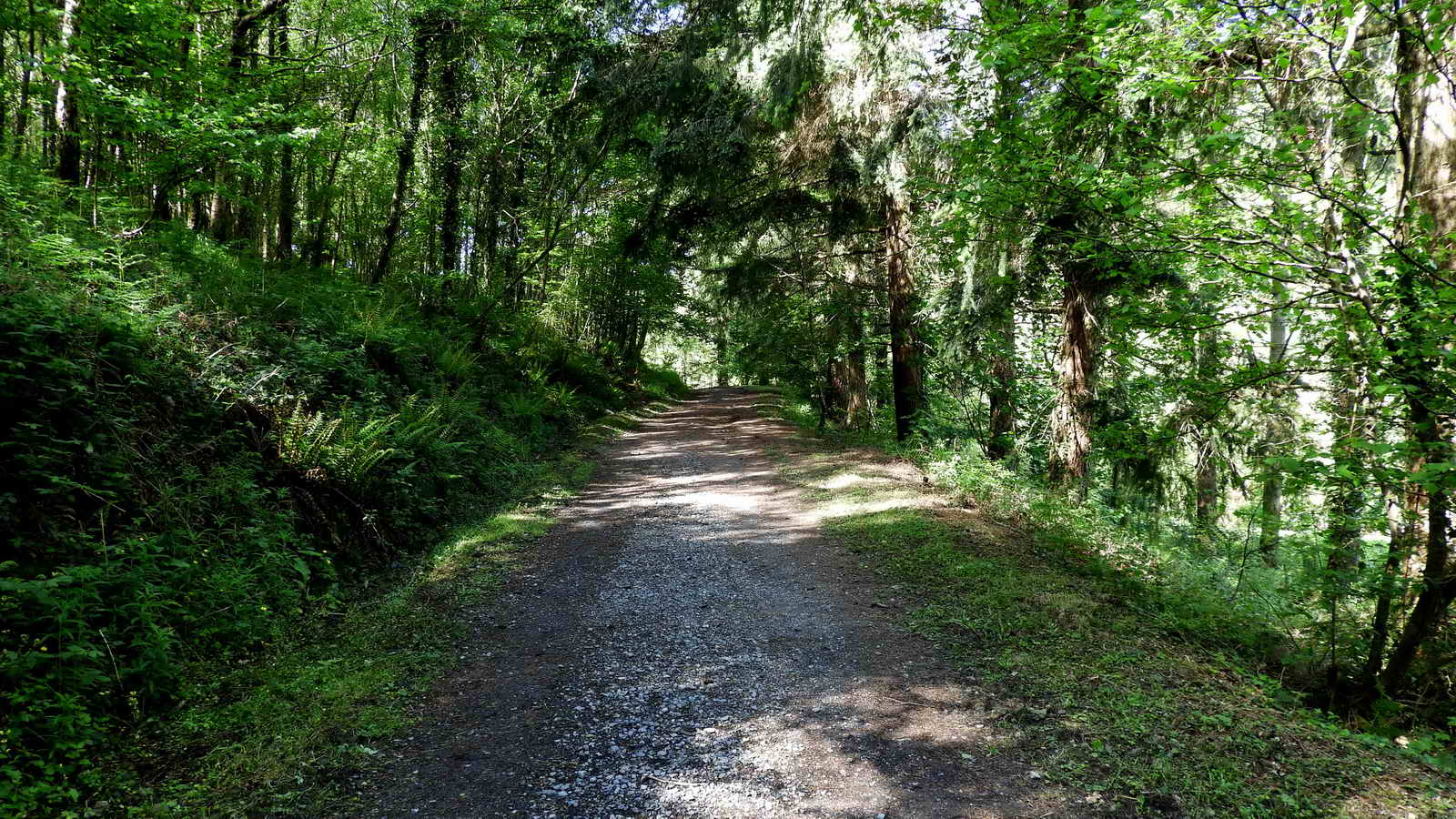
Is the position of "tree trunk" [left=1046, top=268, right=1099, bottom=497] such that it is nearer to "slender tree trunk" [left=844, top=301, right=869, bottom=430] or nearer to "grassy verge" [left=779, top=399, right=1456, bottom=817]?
"grassy verge" [left=779, top=399, right=1456, bottom=817]

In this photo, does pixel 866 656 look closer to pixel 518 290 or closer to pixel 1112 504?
pixel 1112 504

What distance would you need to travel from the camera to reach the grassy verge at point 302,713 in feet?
9.78

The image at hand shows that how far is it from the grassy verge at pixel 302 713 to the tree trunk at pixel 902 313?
29.0ft

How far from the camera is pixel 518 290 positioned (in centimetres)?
1758

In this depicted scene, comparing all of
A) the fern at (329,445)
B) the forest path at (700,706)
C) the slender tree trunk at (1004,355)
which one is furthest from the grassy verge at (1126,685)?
the fern at (329,445)

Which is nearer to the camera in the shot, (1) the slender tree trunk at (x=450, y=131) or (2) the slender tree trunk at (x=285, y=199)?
(2) the slender tree trunk at (x=285, y=199)

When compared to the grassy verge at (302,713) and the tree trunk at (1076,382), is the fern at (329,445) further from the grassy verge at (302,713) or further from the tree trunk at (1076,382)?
the tree trunk at (1076,382)

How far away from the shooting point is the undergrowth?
3287 mm

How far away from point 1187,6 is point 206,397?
7922 mm

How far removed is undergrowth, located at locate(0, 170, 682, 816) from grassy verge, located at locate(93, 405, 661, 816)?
6 centimetres

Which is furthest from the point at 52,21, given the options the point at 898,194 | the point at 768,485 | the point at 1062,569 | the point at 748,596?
the point at 1062,569

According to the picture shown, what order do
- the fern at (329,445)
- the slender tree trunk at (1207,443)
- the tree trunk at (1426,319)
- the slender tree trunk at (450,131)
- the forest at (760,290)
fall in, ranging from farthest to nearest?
the slender tree trunk at (450,131), the fern at (329,445), the slender tree trunk at (1207,443), the forest at (760,290), the tree trunk at (1426,319)

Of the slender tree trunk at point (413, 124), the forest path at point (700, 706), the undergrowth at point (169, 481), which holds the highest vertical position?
the slender tree trunk at point (413, 124)

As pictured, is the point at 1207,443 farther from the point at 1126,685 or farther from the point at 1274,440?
the point at 1126,685
